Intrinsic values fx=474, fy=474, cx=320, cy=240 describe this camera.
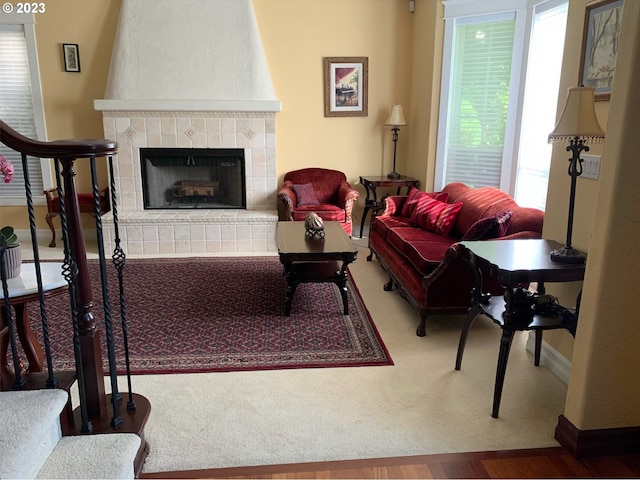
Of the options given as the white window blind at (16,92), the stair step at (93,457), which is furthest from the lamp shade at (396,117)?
the stair step at (93,457)

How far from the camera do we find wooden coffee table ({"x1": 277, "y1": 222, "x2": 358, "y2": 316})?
135 inches

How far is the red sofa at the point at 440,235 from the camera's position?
3119mm

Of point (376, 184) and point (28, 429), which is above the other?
point (376, 184)

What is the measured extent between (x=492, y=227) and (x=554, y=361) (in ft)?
2.94

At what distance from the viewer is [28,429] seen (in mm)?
1536

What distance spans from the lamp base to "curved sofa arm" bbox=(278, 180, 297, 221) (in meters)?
3.11

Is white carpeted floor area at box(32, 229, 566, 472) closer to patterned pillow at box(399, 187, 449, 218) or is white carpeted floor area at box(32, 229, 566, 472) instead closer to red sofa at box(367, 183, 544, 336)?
red sofa at box(367, 183, 544, 336)

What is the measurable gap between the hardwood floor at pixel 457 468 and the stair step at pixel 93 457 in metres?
0.26

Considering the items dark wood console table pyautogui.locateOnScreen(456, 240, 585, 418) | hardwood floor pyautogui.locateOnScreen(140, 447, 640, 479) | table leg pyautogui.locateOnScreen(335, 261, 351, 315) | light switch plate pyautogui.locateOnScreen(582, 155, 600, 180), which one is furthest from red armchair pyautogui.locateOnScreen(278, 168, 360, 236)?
hardwood floor pyautogui.locateOnScreen(140, 447, 640, 479)

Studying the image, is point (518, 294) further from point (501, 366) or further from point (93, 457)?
point (93, 457)

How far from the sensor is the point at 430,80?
5.16m

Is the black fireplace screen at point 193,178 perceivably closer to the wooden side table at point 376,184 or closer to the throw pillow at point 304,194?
the throw pillow at point 304,194

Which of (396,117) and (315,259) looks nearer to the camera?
(315,259)

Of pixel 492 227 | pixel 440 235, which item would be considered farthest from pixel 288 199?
pixel 492 227
